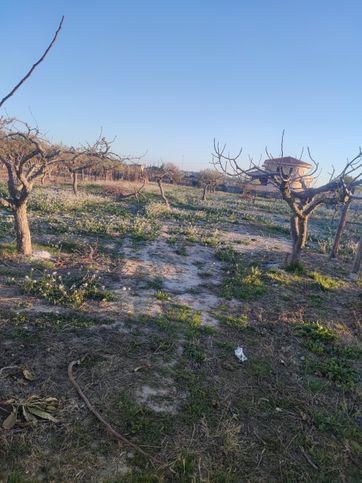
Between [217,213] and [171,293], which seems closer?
[171,293]

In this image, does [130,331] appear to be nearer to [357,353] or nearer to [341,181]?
[357,353]

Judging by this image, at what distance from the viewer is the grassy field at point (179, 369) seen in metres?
3.87

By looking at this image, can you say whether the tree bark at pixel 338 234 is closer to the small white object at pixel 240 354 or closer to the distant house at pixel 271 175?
the distant house at pixel 271 175

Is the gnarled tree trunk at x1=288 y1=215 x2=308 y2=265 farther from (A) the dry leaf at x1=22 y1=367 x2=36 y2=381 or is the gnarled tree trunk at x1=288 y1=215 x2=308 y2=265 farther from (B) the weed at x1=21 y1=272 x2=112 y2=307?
(A) the dry leaf at x1=22 y1=367 x2=36 y2=381

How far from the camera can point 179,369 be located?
5.60 m

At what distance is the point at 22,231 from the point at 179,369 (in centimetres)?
730

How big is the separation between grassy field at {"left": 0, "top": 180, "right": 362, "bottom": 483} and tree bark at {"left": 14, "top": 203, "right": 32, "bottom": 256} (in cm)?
35

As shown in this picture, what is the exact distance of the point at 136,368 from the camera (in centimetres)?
542

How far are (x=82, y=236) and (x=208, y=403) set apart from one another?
10551mm

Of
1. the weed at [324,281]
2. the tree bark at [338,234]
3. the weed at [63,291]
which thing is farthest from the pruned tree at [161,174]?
the weed at [63,291]

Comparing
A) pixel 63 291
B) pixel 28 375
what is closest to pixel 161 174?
pixel 63 291

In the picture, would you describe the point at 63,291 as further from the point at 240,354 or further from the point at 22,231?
the point at 240,354

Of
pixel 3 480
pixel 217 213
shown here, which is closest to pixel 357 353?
pixel 3 480

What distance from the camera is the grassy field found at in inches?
152
